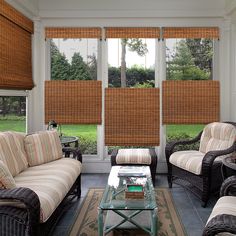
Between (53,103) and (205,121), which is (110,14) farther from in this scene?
(205,121)

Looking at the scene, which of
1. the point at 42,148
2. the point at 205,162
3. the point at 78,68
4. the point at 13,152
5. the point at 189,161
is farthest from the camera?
the point at 78,68

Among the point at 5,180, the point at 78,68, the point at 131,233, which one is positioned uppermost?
the point at 78,68

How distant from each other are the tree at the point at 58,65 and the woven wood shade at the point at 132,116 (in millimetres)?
780

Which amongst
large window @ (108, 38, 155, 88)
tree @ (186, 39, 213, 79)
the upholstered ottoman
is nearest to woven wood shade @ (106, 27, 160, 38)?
large window @ (108, 38, 155, 88)

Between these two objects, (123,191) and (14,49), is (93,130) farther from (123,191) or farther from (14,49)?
(123,191)

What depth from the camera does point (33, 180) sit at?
10.0ft

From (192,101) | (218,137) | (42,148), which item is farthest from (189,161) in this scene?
(42,148)

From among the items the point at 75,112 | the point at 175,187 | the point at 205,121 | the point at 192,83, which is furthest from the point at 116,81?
the point at 175,187

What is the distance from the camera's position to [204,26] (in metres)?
5.19

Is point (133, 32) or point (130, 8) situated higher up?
point (130, 8)

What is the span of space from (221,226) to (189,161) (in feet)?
6.94

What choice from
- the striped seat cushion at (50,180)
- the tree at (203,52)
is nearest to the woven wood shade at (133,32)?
the tree at (203,52)

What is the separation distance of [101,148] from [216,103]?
202cm

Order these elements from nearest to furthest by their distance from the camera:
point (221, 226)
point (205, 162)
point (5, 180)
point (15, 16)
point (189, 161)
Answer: point (221, 226), point (5, 180), point (205, 162), point (189, 161), point (15, 16)
